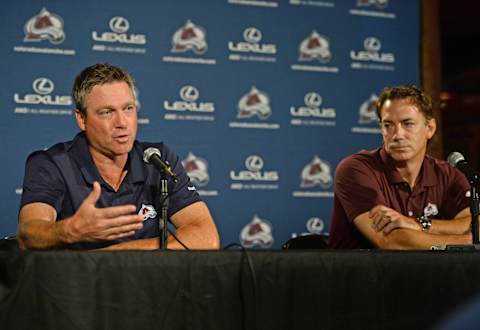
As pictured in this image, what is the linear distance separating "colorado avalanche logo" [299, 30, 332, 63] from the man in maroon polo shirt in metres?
1.62

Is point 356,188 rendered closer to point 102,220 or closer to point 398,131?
point 398,131

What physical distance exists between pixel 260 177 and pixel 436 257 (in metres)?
2.96

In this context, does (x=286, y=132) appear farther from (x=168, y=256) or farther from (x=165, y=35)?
(x=168, y=256)

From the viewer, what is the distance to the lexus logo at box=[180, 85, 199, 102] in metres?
4.74

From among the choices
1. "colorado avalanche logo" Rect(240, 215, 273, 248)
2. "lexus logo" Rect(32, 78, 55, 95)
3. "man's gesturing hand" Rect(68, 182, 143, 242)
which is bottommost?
"colorado avalanche logo" Rect(240, 215, 273, 248)

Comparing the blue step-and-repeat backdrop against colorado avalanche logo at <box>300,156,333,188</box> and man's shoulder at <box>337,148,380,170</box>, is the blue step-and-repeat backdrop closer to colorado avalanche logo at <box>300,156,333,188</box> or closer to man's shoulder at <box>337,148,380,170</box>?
colorado avalanche logo at <box>300,156,333,188</box>

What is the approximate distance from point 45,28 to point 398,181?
237 centimetres

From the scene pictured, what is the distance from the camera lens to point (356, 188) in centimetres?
339

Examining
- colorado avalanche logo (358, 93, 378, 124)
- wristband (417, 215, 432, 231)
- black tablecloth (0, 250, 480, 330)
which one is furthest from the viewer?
colorado avalanche logo (358, 93, 378, 124)

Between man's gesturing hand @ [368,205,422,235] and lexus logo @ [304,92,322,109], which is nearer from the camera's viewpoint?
man's gesturing hand @ [368,205,422,235]

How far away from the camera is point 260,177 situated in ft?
16.0

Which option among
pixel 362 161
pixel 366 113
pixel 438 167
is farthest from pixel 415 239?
pixel 366 113

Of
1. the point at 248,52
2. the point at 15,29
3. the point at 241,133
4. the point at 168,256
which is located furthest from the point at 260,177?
the point at 168,256

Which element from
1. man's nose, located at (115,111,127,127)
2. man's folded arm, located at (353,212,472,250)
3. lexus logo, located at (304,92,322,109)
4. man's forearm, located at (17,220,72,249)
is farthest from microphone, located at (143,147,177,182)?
lexus logo, located at (304,92,322,109)
